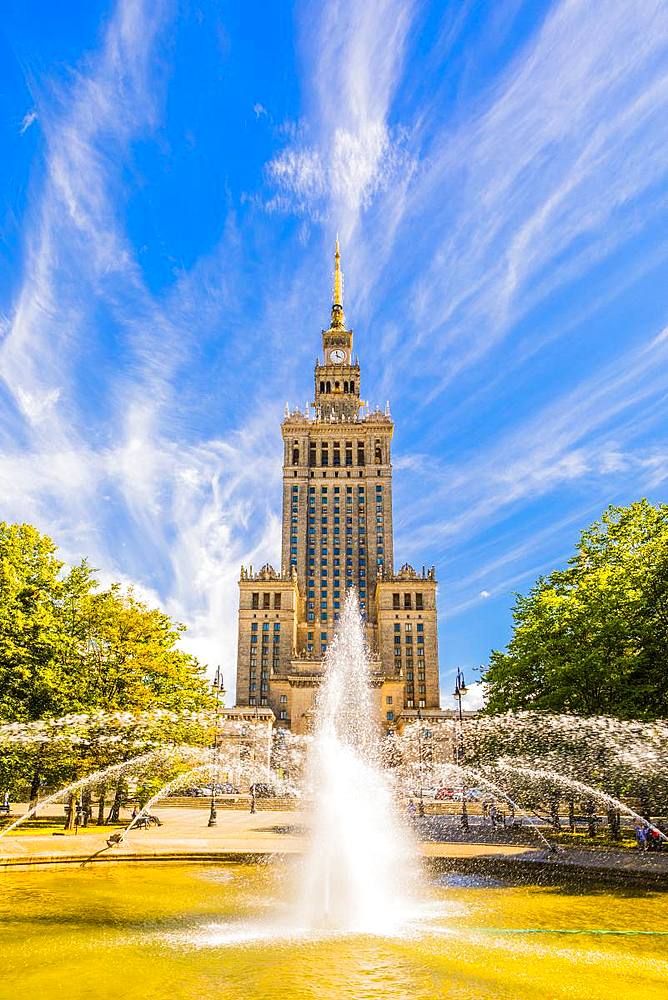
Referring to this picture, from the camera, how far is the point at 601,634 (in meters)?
29.9

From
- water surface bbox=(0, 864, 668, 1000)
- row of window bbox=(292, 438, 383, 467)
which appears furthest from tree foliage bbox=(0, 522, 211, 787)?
row of window bbox=(292, 438, 383, 467)

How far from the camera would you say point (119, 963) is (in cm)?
1201

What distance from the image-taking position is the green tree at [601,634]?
28.2m

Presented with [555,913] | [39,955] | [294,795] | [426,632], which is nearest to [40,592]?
[39,955]

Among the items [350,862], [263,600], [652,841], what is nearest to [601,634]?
[652,841]

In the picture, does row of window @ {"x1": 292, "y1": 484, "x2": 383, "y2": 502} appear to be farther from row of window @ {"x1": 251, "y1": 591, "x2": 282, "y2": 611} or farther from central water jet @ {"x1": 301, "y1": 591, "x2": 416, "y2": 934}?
central water jet @ {"x1": 301, "y1": 591, "x2": 416, "y2": 934}

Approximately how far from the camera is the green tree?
2820 cm

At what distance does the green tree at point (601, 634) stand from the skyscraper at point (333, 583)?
7792cm

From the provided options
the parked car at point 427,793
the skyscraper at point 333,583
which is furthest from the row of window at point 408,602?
the parked car at point 427,793

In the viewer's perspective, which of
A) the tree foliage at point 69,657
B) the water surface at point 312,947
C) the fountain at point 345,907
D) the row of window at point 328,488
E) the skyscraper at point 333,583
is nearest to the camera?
the water surface at point 312,947

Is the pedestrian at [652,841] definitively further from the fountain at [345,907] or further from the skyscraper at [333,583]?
the skyscraper at [333,583]

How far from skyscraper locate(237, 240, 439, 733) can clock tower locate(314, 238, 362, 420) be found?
1.18ft

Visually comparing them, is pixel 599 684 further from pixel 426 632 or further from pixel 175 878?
pixel 426 632

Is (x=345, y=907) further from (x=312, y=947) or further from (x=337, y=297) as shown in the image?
(x=337, y=297)
